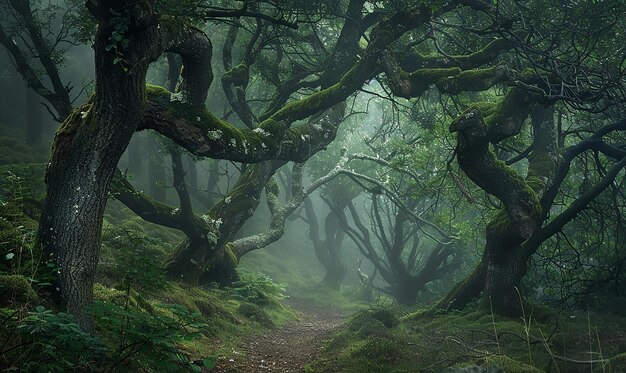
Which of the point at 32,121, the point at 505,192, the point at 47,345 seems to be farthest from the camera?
the point at 32,121

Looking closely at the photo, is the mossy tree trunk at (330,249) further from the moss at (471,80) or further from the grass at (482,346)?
the grass at (482,346)

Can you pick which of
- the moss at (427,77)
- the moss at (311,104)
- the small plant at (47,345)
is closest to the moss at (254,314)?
the moss at (311,104)

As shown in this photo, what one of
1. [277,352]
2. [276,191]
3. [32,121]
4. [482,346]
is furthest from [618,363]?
[32,121]

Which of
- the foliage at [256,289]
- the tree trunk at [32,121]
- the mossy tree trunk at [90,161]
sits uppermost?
the tree trunk at [32,121]

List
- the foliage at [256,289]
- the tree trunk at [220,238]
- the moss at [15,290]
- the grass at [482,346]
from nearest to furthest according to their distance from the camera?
1. the moss at [15,290]
2. the grass at [482,346]
3. the tree trunk at [220,238]
4. the foliage at [256,289]

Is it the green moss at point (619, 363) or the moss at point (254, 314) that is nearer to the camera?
the green moss at point (619, 363)

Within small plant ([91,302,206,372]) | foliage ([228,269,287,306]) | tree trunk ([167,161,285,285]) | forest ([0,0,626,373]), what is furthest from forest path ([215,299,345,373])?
tree trunk ([167,161,285,285])

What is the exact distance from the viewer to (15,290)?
4.38 meters

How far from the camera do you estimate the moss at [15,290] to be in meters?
4.27

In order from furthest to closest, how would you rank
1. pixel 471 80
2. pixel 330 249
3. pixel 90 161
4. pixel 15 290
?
pixel 330 249 < pixel 471 80 < pixel 90 161 < pixel 15 290

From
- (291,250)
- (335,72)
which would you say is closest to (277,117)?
(335,72)

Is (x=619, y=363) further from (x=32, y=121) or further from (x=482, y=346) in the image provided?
(x=32, y=121)

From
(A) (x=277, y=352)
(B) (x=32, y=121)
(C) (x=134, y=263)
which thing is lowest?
(A) (x=277, y=352)

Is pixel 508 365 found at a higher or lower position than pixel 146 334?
higher
